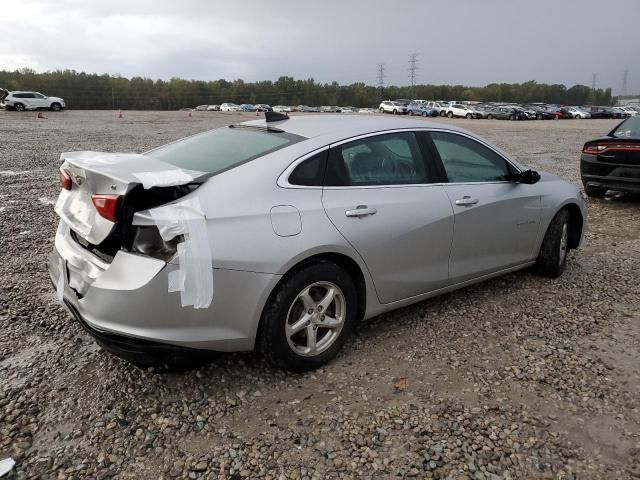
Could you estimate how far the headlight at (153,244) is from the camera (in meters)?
2.44

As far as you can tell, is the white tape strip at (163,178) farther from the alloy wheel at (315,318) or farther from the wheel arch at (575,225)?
Answer: the wheel arch at (575,225)

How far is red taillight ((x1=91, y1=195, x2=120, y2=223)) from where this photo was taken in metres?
2.45

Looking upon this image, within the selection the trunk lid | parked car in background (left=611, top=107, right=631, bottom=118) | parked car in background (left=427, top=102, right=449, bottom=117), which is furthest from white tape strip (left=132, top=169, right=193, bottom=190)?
parked car in background (left=611, top=107, right=631, bottom=118)

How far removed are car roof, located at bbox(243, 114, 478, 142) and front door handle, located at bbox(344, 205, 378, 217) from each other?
48cm

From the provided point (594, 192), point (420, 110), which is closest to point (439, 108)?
point (420, 110)

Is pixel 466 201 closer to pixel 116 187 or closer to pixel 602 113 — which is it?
pixel 116 187

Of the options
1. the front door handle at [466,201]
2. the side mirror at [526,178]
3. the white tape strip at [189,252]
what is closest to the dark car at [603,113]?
the side mirror at [526,178]

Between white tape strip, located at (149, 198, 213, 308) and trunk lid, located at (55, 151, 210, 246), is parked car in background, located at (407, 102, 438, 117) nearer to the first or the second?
trunk lid, located at (55, 151, 210, 246)

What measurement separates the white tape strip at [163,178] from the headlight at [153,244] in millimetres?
220

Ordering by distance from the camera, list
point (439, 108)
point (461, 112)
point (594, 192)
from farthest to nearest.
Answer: point (439, 108), point (461, 112), point (594, 192)

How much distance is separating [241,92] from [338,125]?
108 meters

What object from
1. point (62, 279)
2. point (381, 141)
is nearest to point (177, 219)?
point (62, 279)

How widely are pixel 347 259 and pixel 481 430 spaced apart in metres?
1.19

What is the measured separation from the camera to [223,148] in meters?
3.28
